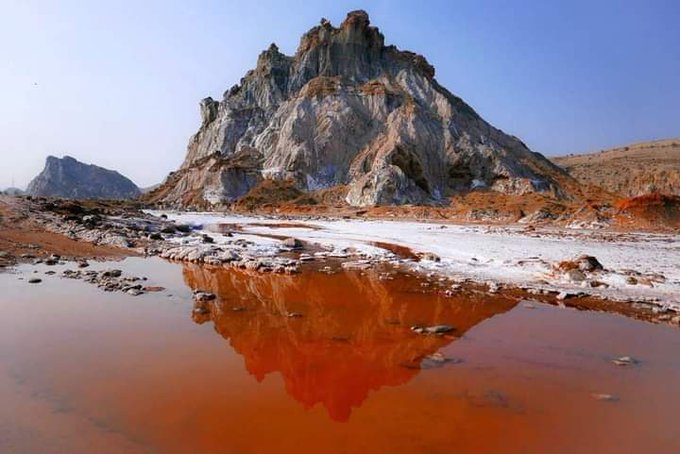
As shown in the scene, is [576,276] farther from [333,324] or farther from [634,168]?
[634,168]

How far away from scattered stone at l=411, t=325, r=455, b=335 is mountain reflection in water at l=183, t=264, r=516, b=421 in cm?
20

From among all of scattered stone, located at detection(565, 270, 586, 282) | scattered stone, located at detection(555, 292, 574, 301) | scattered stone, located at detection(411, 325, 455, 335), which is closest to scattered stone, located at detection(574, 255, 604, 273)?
scattered stone, located at detection(565, 270, 586, 282)

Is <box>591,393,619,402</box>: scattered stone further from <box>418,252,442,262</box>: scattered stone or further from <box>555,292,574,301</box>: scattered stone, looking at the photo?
<box>418,252,442,262</box>: scattered stone

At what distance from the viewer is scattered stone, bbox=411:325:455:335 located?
34.3 feet

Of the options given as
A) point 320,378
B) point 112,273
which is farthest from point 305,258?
point 320,378

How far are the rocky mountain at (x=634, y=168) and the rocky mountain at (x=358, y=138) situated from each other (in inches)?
562

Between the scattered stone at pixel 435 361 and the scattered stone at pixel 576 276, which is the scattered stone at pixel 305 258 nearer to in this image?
the scattered stone at pixel 576 276

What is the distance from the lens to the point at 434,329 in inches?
416

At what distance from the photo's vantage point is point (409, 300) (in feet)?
44.9

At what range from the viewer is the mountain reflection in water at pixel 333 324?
25.3 ft

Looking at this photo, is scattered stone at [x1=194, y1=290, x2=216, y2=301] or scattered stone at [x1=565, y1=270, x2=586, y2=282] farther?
scattered stone at [x1=565, y1=270, x2=586, y2=282]

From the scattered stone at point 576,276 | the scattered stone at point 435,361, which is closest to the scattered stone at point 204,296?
the scattered stone at point 435,361

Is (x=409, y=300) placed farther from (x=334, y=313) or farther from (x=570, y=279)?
(x=570, y=279)

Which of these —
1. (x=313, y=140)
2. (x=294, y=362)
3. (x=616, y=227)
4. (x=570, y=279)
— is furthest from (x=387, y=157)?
(x=294, y=362)
